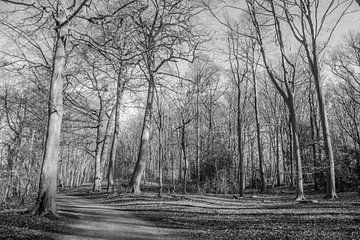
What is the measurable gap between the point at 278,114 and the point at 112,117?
74.3ft

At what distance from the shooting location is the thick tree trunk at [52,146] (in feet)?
25.9

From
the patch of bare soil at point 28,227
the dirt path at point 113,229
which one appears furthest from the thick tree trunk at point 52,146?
the dirt path at point 113,229

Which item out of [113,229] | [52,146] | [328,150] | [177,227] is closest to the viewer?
[113,229]

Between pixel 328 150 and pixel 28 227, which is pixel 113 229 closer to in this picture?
pixel 28 227

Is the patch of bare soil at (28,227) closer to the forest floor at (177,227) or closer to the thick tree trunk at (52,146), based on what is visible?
the forest floor at (177,227)

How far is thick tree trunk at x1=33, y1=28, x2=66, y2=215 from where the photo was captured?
789cm

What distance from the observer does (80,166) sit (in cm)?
4800

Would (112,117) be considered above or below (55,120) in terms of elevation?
above

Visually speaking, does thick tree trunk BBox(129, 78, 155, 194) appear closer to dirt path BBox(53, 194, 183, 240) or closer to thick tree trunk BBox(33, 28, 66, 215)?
thick tree trunk BBox(33, 28, 66, 215)

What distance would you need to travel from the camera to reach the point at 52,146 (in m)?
8.38

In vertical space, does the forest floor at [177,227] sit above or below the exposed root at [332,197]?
below

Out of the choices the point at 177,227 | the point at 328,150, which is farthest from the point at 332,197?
the point at 177,227

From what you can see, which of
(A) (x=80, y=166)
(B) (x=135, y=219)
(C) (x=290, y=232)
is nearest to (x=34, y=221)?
(B) (x=135, y=219)

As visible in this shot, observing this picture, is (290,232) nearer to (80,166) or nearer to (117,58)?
(117,58)
